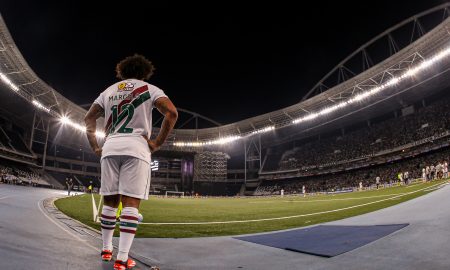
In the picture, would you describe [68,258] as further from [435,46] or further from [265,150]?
[265,150]

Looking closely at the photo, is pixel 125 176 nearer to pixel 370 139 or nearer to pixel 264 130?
pixel 370 139

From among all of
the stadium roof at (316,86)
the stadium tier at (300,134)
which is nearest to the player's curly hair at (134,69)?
the stadium roof at (316,86)

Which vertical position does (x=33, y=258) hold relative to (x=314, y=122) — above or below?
below

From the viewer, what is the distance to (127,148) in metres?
2.94

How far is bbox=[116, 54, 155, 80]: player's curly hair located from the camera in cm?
343

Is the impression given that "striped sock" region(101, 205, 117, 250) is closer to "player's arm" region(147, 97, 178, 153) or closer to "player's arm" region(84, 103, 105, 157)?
"player's arm" region(84, 103, 105, 157)

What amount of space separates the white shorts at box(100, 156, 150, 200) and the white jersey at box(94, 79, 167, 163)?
83 mm

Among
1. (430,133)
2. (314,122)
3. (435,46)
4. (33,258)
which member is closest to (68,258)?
(33,258)

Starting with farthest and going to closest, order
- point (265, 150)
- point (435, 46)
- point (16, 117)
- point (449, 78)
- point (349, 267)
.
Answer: point (265, 150)
point (16, 117)
point (449, 78)
point (435, 46)
point (349, 267)

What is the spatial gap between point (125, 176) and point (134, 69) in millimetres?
1309

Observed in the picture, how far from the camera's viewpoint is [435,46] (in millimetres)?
28172

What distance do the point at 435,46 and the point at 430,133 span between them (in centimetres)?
1159

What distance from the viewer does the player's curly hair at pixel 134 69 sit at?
3434 millimetres

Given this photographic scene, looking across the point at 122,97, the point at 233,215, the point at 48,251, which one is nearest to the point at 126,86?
the point at 122,97
